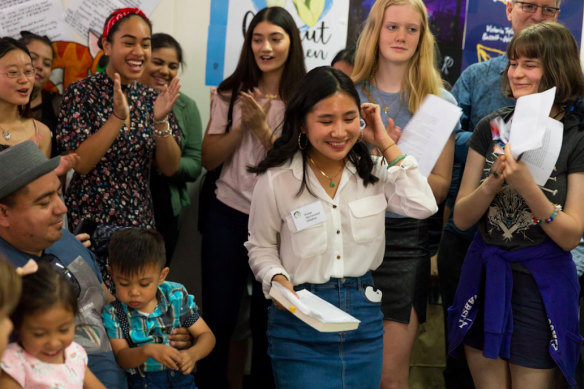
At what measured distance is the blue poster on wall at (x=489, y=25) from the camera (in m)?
4.30

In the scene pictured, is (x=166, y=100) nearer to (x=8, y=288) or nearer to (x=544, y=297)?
(x=8, y=288)

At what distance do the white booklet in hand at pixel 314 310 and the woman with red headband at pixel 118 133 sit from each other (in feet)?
3.78

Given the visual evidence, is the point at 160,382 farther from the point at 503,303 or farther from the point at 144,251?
the point at 503,303

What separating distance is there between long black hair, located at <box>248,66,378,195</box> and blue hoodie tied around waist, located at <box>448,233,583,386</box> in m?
0.70

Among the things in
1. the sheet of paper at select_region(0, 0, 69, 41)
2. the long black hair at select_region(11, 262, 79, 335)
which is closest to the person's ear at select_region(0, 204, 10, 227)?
the long black hair at select_region(11, 262, 79, 335)

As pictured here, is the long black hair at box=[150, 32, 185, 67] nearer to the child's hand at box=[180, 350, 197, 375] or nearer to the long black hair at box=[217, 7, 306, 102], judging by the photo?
the long black hair at box=[217, 7, 306, 102]

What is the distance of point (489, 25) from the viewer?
431 cm

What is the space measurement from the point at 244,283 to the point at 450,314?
1.02 metres

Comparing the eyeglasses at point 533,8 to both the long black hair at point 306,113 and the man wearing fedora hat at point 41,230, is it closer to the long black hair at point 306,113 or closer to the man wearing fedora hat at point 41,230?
the long black hair at point 306,113

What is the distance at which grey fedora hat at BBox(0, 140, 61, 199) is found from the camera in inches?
84.2

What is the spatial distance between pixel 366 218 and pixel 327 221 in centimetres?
14

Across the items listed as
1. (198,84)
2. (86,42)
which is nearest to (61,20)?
(86,42)

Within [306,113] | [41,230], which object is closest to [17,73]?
[41,230]

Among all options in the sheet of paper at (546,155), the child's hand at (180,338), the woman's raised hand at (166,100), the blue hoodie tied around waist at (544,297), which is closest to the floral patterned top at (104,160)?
the woman's raised hand at (166,100)
